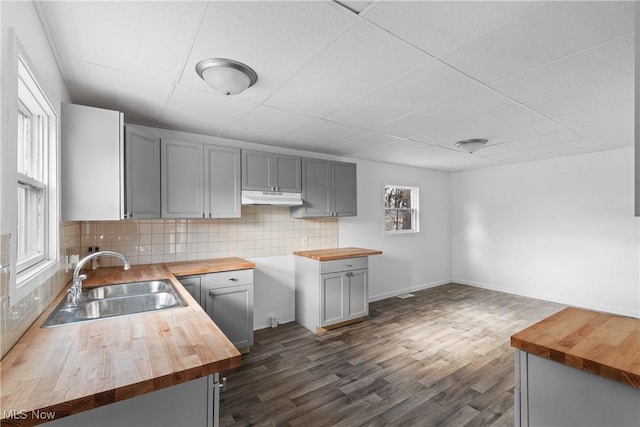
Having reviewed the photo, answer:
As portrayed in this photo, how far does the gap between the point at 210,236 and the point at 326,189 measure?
158 cm

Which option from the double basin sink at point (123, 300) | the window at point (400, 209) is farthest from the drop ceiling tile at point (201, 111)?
the window at point (400, 209)

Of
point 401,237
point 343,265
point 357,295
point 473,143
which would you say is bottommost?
point 357,295

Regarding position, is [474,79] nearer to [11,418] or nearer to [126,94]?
[126,94]

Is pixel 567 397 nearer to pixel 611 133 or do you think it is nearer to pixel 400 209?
pixel 611 133

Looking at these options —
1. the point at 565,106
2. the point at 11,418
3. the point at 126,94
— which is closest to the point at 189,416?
the point at 11,418

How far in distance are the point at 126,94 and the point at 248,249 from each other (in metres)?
2.05

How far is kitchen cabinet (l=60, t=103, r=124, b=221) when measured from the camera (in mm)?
2027

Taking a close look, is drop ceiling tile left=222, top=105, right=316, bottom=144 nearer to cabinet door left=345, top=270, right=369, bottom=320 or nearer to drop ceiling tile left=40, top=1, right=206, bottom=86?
drop ceiling tile left=40, top=1, right=206, bottom=86

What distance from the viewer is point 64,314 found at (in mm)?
1692

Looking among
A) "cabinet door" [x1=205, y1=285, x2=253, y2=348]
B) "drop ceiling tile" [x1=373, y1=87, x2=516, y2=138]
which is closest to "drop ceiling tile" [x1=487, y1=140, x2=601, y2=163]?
"drop ceiling tile" [x1=373, y1=87, x2=516, y2=138]

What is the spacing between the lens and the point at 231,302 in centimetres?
293

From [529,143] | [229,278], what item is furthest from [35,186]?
[529,143]

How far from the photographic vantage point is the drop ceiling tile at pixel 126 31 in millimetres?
1320

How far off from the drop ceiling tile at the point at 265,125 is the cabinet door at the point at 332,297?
1777mm
